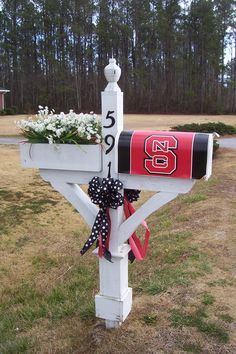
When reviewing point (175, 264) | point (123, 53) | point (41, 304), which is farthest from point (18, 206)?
point (123, 53)

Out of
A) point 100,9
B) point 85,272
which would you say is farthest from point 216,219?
point 100,9

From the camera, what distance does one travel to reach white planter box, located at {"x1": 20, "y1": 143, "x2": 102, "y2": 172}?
2.73 m

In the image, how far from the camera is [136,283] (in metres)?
3.93

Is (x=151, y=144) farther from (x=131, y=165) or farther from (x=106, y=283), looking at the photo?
(x=106, y=283)

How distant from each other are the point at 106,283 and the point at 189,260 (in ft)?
5.35

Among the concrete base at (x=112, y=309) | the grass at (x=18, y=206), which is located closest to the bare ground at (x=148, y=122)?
the grass at (x=18, y=206)

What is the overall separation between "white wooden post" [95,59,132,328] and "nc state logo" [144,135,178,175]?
0.25 meters

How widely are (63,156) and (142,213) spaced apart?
69 centimetres

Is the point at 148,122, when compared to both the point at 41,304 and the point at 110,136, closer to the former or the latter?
the point at 41,304

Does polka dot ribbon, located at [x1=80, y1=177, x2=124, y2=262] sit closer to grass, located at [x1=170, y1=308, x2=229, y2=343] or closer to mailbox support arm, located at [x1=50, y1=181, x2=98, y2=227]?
mailbox support arm, located at [x1=50, y1=181, x2=98, y2=227]

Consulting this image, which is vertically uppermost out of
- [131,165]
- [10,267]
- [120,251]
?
[131,165]

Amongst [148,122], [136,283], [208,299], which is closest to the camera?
[208,299]

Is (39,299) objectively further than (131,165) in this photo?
Yes

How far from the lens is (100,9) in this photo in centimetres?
4319
